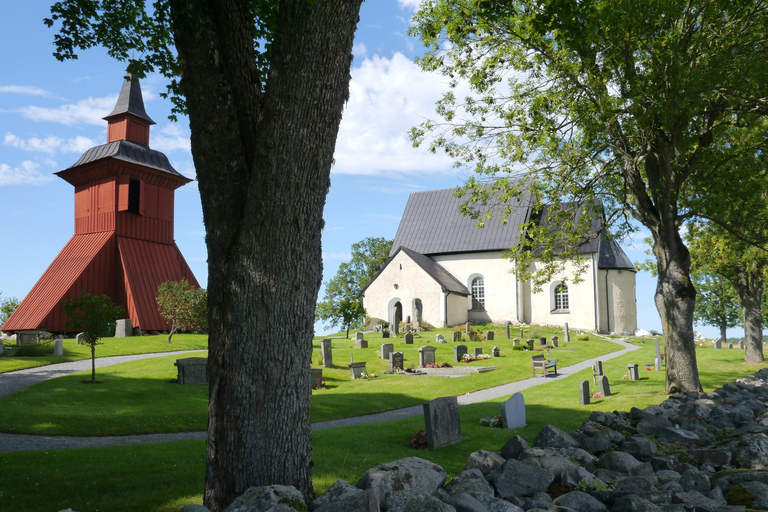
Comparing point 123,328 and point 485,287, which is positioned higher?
point 485,287

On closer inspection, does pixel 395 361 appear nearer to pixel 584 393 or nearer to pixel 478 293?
pixel 584 393

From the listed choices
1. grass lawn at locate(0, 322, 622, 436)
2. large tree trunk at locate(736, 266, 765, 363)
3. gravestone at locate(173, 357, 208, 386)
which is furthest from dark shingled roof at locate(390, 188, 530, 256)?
gravestone at locate(173, 357, 208, 386)

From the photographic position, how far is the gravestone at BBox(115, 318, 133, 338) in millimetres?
27375

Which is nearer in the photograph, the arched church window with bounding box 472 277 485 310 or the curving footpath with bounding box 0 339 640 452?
the curving footpath with bounding box 0 339 640 452

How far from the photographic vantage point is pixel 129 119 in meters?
32.6

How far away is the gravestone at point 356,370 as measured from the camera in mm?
17859

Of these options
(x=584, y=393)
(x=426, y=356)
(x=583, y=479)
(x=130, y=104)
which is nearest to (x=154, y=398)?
(x=584, y=393)

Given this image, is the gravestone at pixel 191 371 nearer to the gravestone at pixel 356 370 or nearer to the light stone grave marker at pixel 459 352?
the gravestone at pixel 356 370

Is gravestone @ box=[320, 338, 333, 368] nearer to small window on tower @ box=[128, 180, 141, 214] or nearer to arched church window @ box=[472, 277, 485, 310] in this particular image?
small window on tower @ box=[128, 180, 141, 214]

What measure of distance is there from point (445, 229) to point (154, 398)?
31.8m

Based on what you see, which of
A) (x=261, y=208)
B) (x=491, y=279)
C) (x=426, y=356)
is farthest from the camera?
(x=491, y=279)

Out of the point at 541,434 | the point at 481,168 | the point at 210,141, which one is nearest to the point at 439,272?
the point at 481,168

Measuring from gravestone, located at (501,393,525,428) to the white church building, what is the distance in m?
25.7

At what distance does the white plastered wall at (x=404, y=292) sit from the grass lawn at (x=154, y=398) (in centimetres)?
1587
